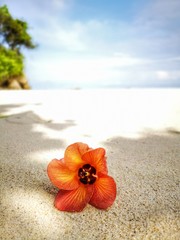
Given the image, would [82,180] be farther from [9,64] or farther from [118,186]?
[9,64]

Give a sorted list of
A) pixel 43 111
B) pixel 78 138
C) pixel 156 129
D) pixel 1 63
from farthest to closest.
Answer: pixel 1 63, pixel 43 111, pixel 156 129, pixel 78 138

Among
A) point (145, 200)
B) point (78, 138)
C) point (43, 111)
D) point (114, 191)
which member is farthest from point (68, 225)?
point (43, 111)

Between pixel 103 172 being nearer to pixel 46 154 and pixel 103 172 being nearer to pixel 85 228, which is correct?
pixel 85 228

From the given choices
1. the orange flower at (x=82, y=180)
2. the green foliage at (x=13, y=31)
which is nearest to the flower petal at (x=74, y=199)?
the orange flower at (x=82, y=180)

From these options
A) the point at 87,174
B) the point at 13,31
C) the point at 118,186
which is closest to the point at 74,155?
the point at 87,174

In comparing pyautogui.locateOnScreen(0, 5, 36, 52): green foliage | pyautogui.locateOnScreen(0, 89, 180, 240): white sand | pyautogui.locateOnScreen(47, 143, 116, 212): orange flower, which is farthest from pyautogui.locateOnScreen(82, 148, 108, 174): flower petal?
pyautogui.locateOnScreen(0, 5, 36, 52): green foliage

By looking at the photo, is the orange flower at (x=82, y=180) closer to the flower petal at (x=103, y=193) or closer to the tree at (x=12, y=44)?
the flower petal at (x=103, y=193)
